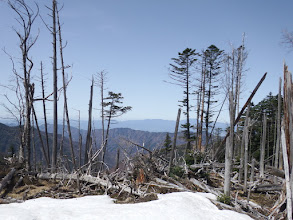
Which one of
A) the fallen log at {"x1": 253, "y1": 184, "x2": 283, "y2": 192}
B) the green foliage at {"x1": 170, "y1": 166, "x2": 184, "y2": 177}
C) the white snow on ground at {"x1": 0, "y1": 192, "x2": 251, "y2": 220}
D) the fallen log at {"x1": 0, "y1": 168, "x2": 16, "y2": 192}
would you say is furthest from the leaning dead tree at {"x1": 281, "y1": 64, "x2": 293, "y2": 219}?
the fallen log at {"x1": 0, "y1": 168, "x2": 16, "y2": 192}

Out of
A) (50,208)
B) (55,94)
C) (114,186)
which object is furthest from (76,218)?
(55,94)

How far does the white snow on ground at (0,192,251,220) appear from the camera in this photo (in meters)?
3.79

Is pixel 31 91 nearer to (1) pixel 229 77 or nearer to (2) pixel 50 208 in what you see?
(2) pixel 50 208

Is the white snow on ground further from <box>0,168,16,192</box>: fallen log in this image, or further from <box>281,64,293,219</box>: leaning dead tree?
<box>0,168,16,192</box>: fallen log

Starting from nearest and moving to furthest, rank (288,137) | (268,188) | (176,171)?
(288,137) → (268,188) → (176,171)

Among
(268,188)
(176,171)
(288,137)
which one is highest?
(288,137)

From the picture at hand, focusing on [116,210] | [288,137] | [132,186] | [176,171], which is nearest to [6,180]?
[132,186]

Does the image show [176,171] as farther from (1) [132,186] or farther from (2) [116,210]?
(2) [116,210]

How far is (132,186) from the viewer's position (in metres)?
5.60

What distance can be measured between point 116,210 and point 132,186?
156 cm

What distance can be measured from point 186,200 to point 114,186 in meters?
2.16

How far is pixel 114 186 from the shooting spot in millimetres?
5902

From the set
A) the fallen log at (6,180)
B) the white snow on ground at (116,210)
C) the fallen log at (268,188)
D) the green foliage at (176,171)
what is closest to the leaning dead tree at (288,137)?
the white snow on ground at (116,210)

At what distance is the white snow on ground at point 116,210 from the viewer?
379 cm
